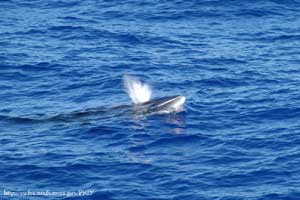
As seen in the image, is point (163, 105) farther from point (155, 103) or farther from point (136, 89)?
point (136, 89)

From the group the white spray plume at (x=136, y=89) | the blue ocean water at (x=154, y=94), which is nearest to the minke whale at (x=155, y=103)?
the white spray plume at (x=136, y=89)

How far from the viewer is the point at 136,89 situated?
5825cm

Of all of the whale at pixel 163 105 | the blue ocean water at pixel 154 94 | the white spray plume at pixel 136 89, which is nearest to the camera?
the blue ocean water at pixel 154 94

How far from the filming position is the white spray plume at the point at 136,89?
56.5 metres

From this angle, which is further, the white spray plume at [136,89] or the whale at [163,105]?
the white spray plume at [136,89]

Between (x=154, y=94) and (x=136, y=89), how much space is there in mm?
1268

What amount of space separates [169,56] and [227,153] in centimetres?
1888

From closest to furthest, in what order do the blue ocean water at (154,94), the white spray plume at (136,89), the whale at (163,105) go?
the blue ocean water at (154,94) < the whale at (163,105) < the white spray plume at (136,89)

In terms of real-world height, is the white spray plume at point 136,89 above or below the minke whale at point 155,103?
above

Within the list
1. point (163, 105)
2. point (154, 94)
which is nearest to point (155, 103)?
point (163, 105)

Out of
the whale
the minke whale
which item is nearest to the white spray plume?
the minke whale

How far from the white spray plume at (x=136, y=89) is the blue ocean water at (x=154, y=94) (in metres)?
0.69

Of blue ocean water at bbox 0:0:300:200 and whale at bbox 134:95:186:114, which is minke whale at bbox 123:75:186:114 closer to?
whale at bbox 134:95:186:114

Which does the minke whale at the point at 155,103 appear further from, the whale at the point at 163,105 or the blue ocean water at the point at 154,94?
the blue ocean water at the point at 154,94
